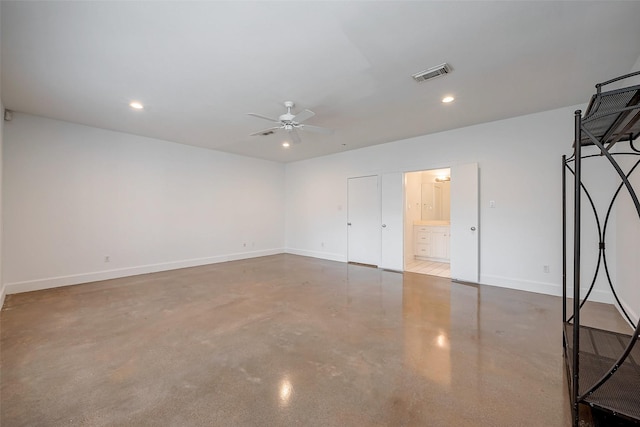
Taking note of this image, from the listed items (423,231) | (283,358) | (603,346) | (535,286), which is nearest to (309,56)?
(283,358)

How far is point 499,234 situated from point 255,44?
4.64 m

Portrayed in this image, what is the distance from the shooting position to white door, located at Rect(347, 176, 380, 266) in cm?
626

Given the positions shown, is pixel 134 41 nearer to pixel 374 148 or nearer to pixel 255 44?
pixel 255 44

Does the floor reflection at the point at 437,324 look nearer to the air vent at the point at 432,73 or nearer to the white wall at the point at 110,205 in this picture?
the air vent at the point at 432,73

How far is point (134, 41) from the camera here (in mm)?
2420

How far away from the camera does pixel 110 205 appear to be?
507 centimetres

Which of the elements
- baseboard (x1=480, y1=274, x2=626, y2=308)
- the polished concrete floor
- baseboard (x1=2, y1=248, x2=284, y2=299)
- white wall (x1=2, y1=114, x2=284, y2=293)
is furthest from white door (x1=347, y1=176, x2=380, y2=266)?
baseboard (x1=2, y1=248, x2=284, y2=299)

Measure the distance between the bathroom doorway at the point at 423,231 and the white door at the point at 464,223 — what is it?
75 centimetres

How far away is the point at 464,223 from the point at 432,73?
9.58 feet

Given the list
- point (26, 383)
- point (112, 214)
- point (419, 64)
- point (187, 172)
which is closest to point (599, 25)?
point (419, 64)

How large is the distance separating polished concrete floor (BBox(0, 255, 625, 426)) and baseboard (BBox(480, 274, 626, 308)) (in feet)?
1.03

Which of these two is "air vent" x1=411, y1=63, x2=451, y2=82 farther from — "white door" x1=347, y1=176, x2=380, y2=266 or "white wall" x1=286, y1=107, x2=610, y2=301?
"white door" x1=347, y1=176, x2=380, y2=266

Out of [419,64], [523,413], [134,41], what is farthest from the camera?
[419,64]

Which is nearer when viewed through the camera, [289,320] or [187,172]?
[289,320]
